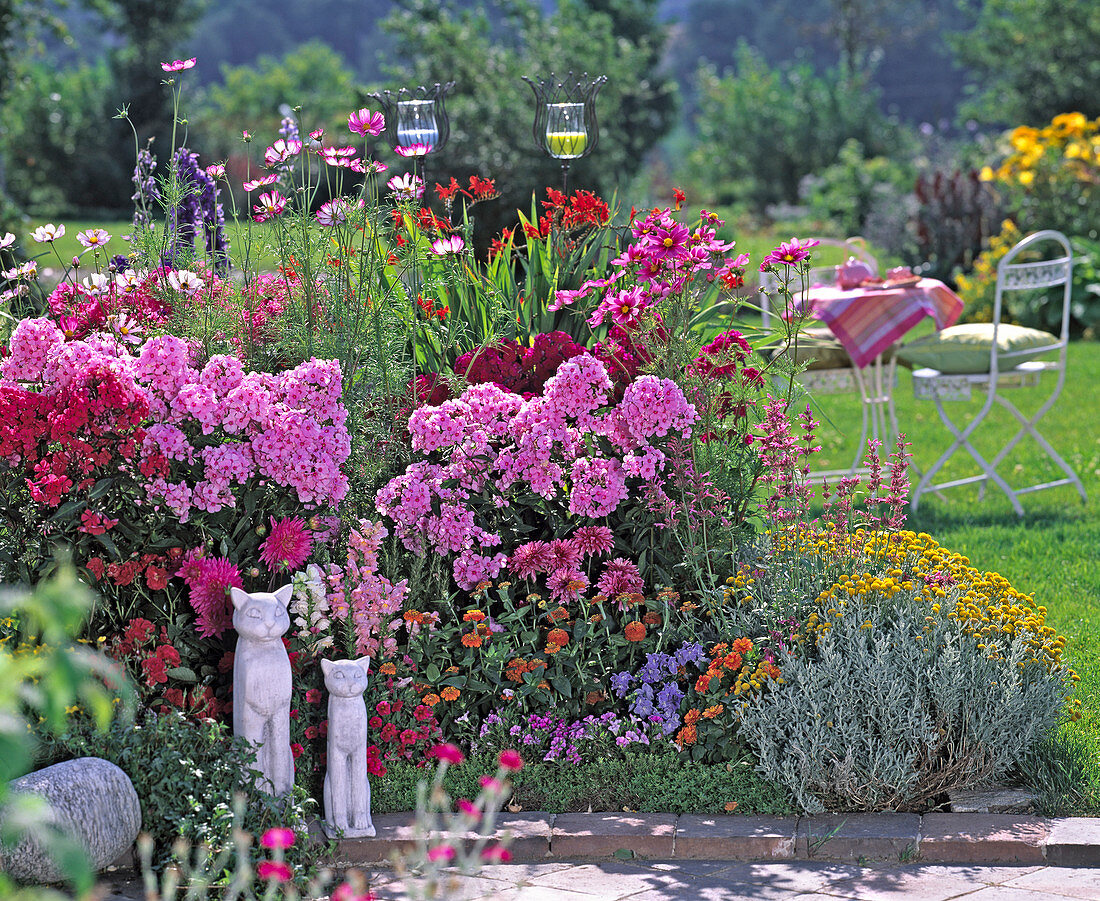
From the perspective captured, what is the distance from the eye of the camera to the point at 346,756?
10.1 ft

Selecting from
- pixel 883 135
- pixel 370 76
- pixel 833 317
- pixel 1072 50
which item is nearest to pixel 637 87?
pixel 883 135

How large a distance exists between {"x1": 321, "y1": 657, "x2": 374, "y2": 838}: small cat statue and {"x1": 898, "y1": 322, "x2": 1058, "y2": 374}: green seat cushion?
3.54 metres

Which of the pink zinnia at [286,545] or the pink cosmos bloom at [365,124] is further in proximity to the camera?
the pink cosmos bloom at [365,124]

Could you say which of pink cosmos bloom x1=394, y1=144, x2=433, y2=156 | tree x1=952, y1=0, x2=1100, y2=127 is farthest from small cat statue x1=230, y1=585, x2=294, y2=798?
tree x1=952, y1=0, x2=1100, y2=127

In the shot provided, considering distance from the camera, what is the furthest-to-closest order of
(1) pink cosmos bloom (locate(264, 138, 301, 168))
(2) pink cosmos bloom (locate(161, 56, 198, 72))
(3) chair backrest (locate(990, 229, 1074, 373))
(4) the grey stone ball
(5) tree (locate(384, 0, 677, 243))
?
(5) tree (locate(384, 0, 677, 243)), (3) chair backrest (locate(990, 229, 1074, 373)), (1) pink cosmos bloom (locate(264, 138, 301, 168)), (2) pink cosmos bloom (locate(161, 56, 198, 72)), (4) the grey stone ball

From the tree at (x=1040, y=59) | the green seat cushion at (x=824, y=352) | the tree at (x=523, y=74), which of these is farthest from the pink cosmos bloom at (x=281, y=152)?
the tree at (x=1040, y=59)

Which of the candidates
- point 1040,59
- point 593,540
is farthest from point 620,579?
point 1040,59

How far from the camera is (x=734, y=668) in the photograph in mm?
3303

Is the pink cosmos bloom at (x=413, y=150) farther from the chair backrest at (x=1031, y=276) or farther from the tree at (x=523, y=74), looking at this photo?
the tree at (x=523, y=74)

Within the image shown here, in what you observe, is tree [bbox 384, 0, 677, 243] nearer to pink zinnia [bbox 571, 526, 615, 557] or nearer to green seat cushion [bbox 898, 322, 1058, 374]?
green seat cushion [bbox 898, 322, 1058, 374]

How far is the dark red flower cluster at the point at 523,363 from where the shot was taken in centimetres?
385

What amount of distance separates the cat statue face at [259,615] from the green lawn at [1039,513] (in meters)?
1.51

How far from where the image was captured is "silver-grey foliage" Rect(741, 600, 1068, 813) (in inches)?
123

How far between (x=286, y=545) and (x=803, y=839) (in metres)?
1.41
